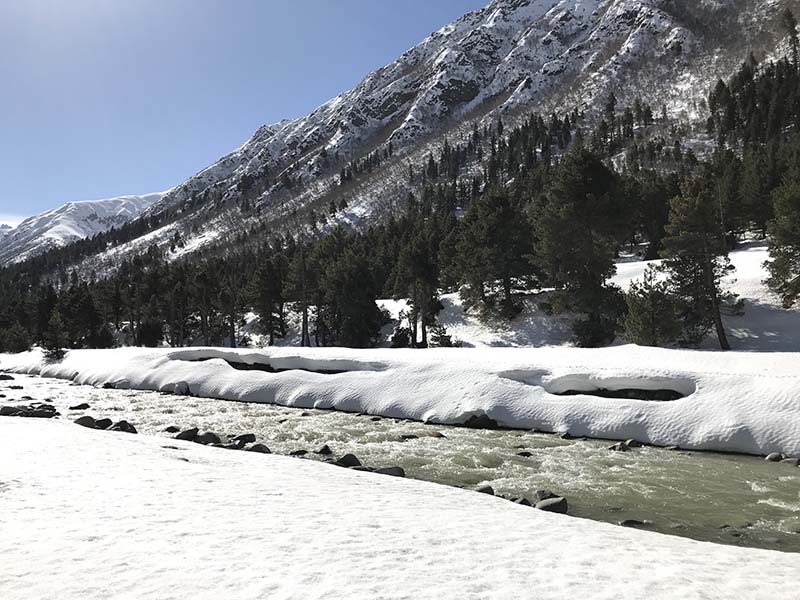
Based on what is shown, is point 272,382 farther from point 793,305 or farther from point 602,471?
point 793,305

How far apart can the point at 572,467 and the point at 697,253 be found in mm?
22210

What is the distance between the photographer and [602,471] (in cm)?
1402

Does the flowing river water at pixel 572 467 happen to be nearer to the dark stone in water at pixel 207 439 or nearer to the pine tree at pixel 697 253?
the dark stone in water at pixel 207 439

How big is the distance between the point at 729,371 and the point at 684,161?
355 feet

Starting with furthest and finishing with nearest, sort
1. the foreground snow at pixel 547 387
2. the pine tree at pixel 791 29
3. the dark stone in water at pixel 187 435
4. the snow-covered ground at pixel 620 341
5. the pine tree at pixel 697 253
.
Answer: the pine tree at pixel 791 29, the snow-covered ground at pixel 620 341, the pine tree at pixel 697 253, the dark stone in water at pixel 187 435, the foreground snow at pixel 547 387

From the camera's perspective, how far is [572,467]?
1441cm

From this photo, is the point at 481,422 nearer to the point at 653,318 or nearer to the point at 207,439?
the point at 207,439

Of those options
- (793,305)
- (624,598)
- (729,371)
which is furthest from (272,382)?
(793,305)

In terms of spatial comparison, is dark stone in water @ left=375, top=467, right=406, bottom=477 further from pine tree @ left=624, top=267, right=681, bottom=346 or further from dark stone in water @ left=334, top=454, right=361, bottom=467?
pine tree @ left=624, top=267, right=681, bottom=346

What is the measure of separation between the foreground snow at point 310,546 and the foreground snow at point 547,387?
10202 mm

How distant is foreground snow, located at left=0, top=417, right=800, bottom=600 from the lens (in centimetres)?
555

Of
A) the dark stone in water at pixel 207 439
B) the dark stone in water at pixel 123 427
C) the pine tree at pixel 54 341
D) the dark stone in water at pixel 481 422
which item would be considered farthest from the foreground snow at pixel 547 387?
the pine tree at pixel 54 341

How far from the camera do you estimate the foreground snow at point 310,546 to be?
555cm

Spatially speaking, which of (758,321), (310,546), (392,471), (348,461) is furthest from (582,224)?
(310,546)
